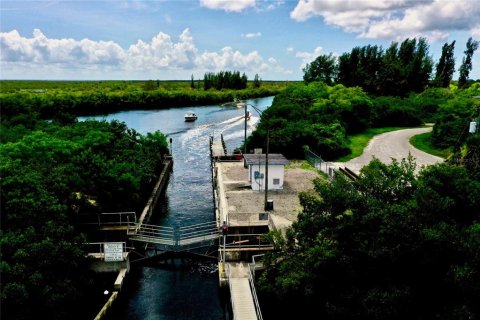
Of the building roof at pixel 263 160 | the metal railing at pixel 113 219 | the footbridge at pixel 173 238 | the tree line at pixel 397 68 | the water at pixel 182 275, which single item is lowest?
the water at pixel 182 275

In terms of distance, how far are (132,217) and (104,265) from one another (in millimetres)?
5741

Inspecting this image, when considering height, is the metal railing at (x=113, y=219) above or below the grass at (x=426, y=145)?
below

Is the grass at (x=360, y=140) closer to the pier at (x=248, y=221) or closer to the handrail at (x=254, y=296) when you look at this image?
the pier at (x=248, y=221)

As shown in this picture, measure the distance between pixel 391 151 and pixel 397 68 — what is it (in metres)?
53.5

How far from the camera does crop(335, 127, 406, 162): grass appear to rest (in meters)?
51.0

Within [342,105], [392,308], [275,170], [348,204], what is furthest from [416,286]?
[342,105]

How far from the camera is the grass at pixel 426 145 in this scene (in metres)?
49.8

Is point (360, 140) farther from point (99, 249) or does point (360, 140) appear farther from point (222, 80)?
point (222, 80)

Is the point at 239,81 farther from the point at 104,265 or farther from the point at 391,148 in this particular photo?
the point at 104,265

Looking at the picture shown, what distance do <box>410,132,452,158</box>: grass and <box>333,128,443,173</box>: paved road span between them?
86cm

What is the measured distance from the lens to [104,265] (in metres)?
27.1

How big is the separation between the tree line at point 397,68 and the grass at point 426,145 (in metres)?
38.5

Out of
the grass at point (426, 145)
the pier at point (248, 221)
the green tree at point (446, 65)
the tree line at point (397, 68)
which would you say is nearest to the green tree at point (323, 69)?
the tree line at point (397, 68)

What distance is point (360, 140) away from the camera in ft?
198
